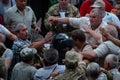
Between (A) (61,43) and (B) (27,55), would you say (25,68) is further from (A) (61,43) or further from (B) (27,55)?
(A) (61,43)

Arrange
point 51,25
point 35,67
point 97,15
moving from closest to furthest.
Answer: point 35,67 → point 97,15 → point 51,25

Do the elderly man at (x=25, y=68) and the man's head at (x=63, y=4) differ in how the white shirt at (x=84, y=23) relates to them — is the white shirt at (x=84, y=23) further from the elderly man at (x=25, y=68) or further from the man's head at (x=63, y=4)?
the elderly man at (x=25, y=68)

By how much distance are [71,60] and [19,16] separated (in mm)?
3874

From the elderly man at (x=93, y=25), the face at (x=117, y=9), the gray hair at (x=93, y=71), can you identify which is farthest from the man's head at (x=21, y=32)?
the gray hair at (x=93, y=71)

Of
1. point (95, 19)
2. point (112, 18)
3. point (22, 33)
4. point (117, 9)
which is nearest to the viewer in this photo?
point (95, 19)

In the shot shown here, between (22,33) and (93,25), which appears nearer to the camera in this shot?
(93,25)

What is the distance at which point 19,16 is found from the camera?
1236 centimetres

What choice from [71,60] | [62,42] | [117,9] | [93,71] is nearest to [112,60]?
[93,71]

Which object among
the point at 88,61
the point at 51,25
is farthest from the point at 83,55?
the point at 51,25

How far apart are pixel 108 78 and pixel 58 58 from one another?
0.93m

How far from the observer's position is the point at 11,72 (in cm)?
1048

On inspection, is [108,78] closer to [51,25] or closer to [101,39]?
[101,39]

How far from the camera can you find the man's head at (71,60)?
8.73m

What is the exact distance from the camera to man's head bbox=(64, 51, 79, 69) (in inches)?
344
